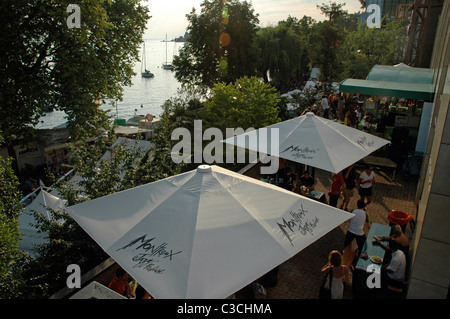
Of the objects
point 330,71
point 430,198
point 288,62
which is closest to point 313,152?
point 430,198

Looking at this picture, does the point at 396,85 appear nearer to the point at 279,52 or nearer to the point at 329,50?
the point at 329,50

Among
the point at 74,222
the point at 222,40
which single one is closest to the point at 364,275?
the point at 74,222

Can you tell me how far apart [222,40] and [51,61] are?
2274 centimetres

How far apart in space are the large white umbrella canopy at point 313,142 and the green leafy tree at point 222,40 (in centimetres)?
2940

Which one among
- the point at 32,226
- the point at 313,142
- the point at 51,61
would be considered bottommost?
the point at 32,226

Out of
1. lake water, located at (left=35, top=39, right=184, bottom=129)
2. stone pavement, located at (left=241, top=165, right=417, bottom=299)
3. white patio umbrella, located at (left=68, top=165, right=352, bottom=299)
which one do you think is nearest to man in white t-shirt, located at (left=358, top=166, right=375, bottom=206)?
stone pavement, located at (left=241, top=165, right=417, bottom=299)

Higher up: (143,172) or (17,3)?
(17,3)

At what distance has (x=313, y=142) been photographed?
877cm

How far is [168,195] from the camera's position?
17.5ft

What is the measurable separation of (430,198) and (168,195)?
429cm

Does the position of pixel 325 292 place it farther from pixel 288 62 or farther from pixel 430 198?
pixel 288 62

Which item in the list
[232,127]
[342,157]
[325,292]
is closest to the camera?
[325,292]

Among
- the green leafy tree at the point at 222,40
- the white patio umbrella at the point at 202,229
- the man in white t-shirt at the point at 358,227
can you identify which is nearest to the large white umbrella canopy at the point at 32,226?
the white patio umbrella at the point at 202,229

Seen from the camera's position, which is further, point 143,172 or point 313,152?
point 143,172
